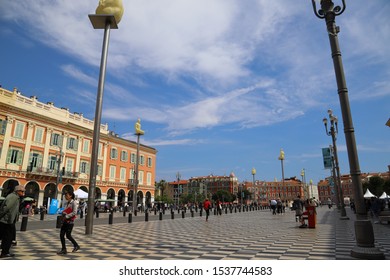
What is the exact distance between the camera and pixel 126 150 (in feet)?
147

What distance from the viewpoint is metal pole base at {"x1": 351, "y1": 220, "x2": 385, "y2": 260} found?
16.8ft

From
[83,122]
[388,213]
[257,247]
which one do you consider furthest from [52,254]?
[83,122]

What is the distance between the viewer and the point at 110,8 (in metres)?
12.0

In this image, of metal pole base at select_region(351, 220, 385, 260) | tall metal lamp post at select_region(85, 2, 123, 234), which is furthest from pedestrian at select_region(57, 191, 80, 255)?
metal pole base at select_region(351, 220, 385, 260)

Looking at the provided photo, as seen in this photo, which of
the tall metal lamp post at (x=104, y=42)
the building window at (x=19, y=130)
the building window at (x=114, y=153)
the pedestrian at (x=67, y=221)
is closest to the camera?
the pedestrian at (x=67, y=221)

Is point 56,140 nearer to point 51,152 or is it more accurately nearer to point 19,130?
point 51,152

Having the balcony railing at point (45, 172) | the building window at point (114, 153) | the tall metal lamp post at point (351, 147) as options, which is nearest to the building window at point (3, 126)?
the balcony railing at point (45, 172)

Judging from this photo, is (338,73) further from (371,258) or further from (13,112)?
(13,112)

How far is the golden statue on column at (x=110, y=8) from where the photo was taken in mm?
12000

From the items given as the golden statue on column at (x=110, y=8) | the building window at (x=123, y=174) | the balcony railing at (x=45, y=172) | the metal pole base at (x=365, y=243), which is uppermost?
the golden statue on column at (x=110, y=8)

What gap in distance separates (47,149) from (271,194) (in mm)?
112789

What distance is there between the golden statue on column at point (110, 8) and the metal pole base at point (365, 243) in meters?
12.0

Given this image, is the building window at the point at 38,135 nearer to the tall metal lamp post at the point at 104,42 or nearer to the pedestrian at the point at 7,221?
the tall metal lamp post at the point at 104,42

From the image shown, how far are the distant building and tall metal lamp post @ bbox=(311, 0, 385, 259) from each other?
25480 millimetres
